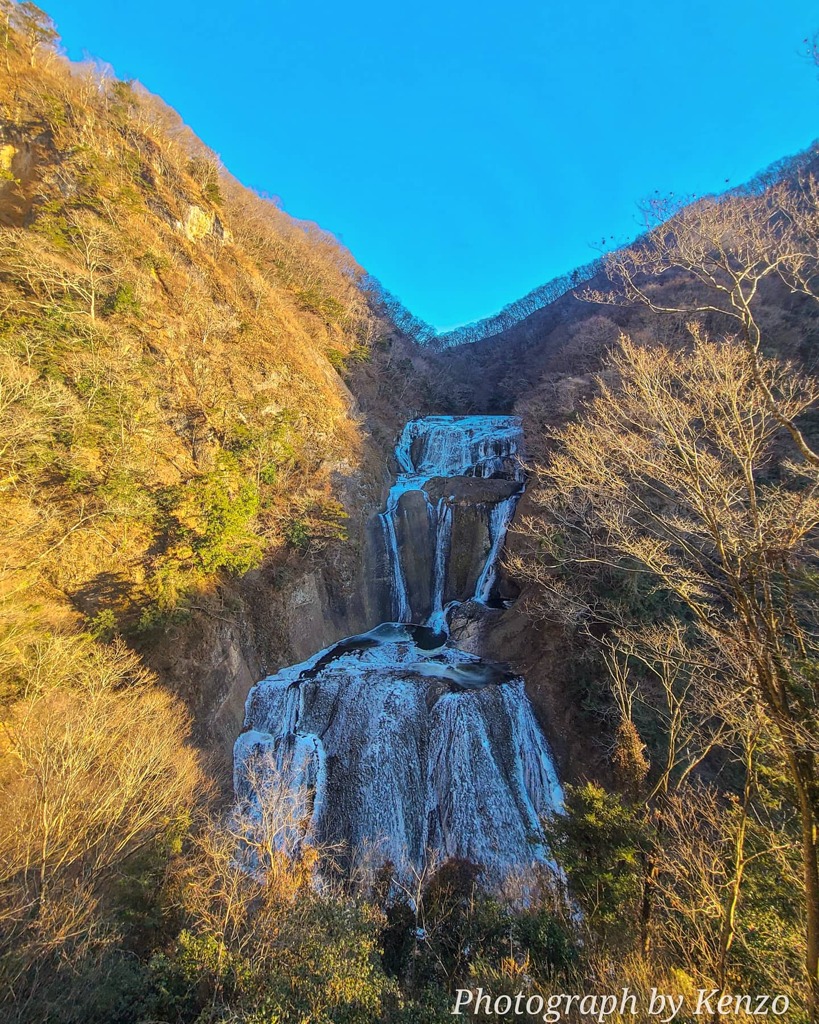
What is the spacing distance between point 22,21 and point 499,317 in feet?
195

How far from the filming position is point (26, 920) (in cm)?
618

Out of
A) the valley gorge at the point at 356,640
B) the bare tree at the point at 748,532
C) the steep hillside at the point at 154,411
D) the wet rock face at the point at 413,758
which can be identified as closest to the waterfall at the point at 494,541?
the valley gorge at the point at 356,640

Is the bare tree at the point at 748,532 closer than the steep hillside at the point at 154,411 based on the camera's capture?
Yes

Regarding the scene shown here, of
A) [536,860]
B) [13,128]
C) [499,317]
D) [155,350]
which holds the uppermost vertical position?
[499,317]

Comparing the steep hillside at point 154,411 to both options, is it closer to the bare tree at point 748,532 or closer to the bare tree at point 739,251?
the bare tree at point 748,532

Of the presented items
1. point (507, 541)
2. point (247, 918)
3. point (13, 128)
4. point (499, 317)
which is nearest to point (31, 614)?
point (247, 918)

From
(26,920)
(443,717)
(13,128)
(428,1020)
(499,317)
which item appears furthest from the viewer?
(499,317)

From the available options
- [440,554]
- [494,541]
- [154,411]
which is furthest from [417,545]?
[154,411]

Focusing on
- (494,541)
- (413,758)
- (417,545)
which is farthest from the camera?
(417,545)

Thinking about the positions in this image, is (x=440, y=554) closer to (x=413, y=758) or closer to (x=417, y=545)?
(x=417, y=545)

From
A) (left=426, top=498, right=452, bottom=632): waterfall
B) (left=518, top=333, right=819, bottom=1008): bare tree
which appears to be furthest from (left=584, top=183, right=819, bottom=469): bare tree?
(left=426, top=498, right=452, bottom=632): waterfall

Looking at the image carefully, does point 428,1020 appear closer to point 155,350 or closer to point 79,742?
point 79,742

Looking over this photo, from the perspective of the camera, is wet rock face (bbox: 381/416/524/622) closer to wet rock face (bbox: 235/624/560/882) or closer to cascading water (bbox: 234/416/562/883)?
cascading water (bbox: 234/416/562/883)

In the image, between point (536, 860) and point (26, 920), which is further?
point (536, 860)
